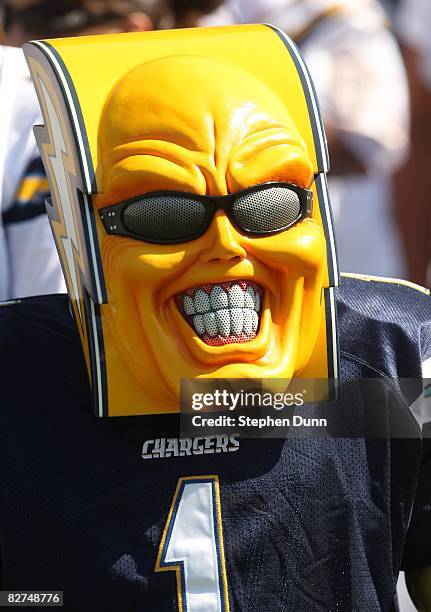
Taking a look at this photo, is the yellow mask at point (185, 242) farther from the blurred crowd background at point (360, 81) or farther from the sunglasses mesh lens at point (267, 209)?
the blurred crowd background at point (360, 81)

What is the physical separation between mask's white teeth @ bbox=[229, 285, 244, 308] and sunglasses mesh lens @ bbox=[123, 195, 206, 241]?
0.10 metres

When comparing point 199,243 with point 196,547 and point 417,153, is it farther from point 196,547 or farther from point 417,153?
point 417,153

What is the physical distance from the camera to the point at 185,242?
197 centimetres

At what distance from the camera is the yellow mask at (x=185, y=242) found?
1.96 m

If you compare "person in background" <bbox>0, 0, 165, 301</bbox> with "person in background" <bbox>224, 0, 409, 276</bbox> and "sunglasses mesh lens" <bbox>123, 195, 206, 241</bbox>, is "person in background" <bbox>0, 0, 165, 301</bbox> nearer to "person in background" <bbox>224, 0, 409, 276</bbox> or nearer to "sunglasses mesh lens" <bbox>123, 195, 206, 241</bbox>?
"sunglasses mesh lens" <bbox>123, 195, 206, 241</bbox>

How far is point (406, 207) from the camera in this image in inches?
174

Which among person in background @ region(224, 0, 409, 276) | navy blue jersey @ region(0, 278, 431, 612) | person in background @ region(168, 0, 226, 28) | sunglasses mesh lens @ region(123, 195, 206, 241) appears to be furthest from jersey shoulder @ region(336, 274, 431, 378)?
person in background @ region(224, 0, 409, 276)

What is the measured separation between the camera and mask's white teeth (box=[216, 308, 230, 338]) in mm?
1977

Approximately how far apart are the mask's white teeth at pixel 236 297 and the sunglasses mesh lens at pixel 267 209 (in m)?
0.09

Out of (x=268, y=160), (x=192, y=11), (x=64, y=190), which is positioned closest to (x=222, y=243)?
(x=268, y=160)

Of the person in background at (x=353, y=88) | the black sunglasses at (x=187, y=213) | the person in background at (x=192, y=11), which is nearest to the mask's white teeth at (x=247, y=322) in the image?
the black sunglasses at (x=187, y=213)

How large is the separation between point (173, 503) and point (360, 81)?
2.18 metres

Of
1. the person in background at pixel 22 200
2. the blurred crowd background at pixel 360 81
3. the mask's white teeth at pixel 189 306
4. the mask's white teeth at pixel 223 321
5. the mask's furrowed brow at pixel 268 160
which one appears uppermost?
the blurred crowd background at pixel 360 81

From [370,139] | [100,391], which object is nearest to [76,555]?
[100,391]
